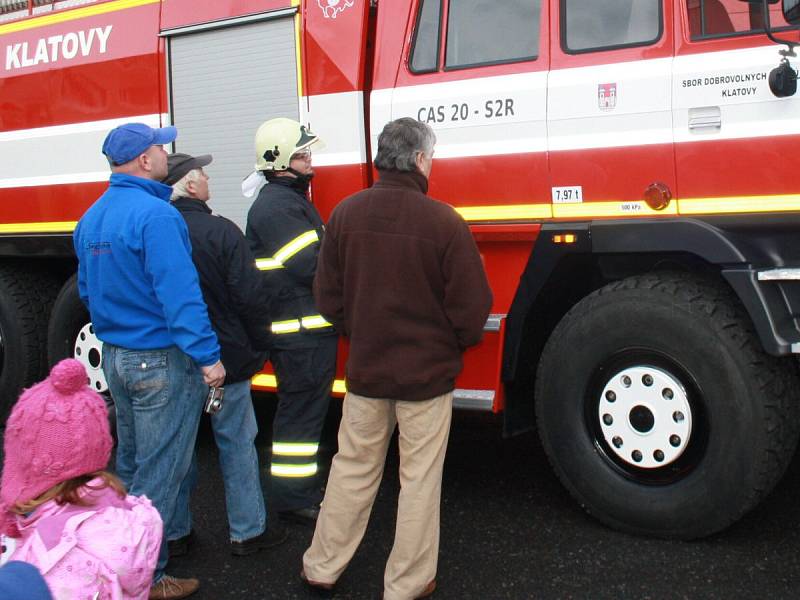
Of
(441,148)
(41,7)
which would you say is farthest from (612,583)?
(41,7)

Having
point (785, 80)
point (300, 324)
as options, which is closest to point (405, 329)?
point (300, 324)

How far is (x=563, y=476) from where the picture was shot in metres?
4.38

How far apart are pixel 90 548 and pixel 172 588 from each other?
1.65 m

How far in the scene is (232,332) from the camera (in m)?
4.13

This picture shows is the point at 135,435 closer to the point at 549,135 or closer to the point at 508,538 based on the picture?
the point at 508,538

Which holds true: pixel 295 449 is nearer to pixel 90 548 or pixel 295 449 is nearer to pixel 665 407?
pixel 665 407

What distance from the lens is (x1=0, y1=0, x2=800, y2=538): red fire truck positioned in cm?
387

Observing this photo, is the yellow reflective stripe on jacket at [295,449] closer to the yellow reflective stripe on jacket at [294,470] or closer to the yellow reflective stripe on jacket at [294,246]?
the yellow reflective stripe on jacket at [294,470]

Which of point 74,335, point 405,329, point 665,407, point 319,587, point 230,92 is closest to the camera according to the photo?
point 405,329

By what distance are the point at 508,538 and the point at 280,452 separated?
1108 mm

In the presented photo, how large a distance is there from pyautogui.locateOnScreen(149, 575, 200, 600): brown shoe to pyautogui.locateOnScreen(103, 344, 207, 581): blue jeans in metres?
0.04

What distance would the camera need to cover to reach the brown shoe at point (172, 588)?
3783mm

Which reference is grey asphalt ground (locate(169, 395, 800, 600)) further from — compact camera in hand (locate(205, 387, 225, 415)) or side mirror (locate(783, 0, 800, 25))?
side mirror (locate(783, 0, 800, 25))

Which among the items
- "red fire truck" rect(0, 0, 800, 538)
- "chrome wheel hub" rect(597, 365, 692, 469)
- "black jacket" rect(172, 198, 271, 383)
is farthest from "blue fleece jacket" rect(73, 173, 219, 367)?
"chrome wheel hub" rect(597, 365, 692, 469)
